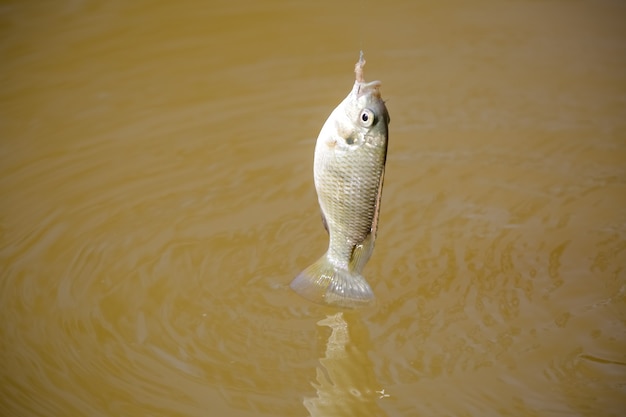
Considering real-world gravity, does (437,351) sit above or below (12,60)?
below

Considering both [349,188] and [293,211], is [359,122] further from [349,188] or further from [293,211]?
[293,211]

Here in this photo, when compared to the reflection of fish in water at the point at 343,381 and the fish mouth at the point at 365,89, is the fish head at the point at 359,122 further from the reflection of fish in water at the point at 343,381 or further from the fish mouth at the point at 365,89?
the reflection of fish in water at the point at 343,381

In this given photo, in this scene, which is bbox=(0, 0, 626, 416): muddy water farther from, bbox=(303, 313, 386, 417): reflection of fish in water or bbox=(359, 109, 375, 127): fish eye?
bbox=(359, 109, 375, 127): fish eye

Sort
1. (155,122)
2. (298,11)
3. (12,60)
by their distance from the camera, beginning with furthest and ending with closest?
(298,11)
(12,60)
(155,122)

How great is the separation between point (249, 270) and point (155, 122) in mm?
1939

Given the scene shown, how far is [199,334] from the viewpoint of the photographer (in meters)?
4.07

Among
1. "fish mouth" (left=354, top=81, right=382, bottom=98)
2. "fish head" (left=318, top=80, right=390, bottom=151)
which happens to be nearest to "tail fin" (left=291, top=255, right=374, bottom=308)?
"fish head" (left=318, top=80, right=390, bottom=151)

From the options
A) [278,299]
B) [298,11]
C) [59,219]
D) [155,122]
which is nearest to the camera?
[278,299]

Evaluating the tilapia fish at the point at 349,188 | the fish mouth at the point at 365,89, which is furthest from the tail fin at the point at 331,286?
the fish mouth at the point at 365,89

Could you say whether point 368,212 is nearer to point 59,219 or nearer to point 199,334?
point 199,334

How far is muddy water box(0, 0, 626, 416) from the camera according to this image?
384 centimetres

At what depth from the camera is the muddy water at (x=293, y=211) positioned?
3838mm

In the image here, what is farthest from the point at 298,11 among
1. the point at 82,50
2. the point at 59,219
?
the point at 59,219

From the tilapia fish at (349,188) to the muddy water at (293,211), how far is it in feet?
1.58
